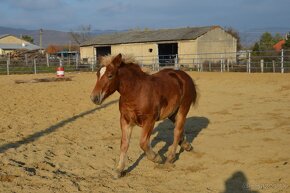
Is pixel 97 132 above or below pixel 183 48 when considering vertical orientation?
below

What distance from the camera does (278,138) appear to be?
7656mm

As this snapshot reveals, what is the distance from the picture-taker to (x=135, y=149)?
724 centimetres

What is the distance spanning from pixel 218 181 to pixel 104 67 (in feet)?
7.09

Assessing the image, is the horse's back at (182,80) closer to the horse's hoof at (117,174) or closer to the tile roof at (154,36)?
the horse's hoof at (117,174)

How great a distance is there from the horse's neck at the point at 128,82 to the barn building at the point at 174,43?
2796 cm

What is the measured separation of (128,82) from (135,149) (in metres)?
2.05

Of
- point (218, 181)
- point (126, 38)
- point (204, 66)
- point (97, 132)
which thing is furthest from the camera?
point (126, 38)

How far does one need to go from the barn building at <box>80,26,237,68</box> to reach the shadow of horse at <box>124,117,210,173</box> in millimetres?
23606

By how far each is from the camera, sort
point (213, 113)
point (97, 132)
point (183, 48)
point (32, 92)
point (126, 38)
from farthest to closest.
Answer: point (126, 38) → point (183, 48) → point (32, 92) → point (213, 113) → point (97, 132)

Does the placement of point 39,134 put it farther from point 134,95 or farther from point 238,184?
point 238,184

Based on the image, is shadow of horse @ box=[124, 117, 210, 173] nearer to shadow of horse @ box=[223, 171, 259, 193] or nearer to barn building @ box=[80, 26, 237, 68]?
shadow of horse @ box=[223, 171, 259, 193]

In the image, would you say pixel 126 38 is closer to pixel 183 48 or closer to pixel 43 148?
pixel 183 48

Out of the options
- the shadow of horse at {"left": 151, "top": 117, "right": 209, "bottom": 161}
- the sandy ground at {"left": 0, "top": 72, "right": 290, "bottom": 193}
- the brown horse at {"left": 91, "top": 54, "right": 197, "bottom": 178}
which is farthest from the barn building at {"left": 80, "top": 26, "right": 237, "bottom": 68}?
the brown horse at {"left": 91, "top": 54, "right": 197, "bottom": 178}

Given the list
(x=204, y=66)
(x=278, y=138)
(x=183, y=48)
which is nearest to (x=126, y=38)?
(x=183, y=48)
